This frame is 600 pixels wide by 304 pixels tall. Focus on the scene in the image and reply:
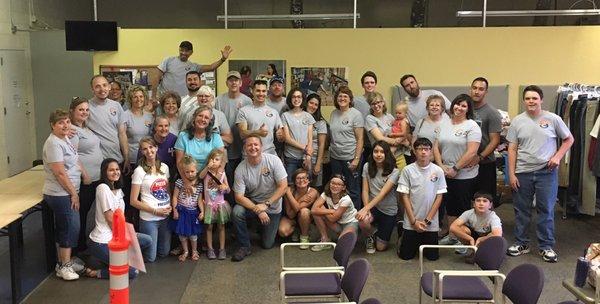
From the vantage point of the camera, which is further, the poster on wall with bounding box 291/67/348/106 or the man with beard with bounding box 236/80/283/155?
the poster on wall with bounding box 291/67/348/106

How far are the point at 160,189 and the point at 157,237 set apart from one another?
0.49m

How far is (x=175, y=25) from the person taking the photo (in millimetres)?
11336

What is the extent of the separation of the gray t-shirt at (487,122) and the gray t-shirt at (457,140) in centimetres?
29

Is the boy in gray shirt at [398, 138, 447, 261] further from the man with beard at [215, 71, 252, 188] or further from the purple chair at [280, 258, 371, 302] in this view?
the man with beard at [215, 71, 252, 188]

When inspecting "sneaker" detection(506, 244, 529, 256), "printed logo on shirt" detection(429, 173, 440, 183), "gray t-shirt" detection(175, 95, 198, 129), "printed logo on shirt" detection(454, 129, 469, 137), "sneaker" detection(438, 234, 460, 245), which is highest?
"gray t-shirt" detection(175, 95, 198, 129)

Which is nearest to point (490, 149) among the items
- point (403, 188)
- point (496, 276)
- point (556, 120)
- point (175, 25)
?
point (556, 120)

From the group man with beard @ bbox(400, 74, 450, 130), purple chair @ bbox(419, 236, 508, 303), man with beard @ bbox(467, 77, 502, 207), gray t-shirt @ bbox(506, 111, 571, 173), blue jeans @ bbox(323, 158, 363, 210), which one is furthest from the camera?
man with beard @ bbox(400, 74, 450, 130)

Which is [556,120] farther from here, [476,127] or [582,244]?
[582,244]

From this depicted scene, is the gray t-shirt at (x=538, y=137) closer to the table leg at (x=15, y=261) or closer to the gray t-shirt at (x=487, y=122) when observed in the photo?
the gray t-shirt at (x=487, y=122)

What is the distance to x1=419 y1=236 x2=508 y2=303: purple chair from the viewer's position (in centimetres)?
347

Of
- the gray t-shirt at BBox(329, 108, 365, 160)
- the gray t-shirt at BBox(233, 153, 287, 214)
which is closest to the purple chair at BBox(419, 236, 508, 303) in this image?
the gray t-shirt at BBox(233, 153, 287, 214)

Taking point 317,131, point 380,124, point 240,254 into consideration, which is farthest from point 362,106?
point 240,254

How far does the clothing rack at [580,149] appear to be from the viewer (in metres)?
5.87

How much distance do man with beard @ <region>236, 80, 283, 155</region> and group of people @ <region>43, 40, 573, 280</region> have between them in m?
0.01
